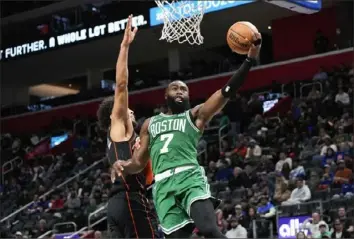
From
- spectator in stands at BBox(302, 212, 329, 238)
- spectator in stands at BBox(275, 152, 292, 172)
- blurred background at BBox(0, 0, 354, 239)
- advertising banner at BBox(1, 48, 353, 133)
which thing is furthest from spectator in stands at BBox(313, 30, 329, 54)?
spectator in stands at BBox(302, 212, 329, 238)

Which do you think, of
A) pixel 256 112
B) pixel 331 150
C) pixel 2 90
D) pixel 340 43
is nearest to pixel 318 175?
pixel 331 150

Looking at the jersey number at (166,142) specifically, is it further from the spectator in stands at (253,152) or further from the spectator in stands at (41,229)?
the spectator in stands at (41,229)

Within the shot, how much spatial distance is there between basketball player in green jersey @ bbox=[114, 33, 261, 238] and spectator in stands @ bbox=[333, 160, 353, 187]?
31.8 ft

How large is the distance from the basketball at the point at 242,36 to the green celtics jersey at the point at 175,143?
683mm

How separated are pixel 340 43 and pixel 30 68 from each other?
11.9 metres

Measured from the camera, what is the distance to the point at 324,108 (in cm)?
1894

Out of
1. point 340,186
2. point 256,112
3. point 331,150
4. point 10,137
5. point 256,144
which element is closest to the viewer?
point 340,186

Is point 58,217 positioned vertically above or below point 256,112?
below

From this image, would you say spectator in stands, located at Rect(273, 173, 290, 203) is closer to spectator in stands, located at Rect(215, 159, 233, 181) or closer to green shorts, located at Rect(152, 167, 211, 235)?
spectator in stands, located at Rect(215, 159, 233, 181)

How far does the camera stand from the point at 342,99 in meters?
19.1

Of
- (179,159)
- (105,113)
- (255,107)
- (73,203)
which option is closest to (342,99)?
(255,107)

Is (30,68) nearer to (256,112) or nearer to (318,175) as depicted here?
(256,112)

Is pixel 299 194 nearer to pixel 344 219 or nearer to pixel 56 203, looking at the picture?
pixel 344 219

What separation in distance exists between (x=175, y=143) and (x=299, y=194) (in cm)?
960
